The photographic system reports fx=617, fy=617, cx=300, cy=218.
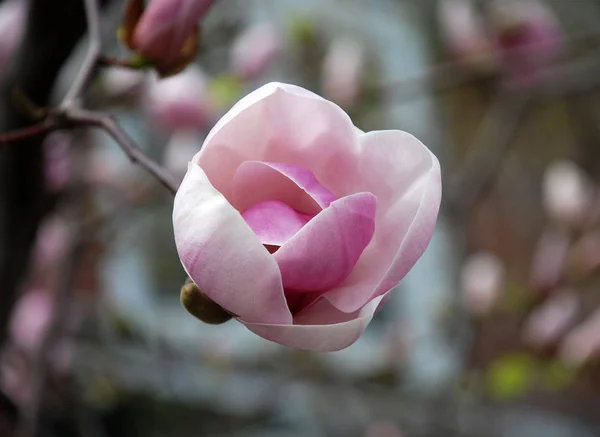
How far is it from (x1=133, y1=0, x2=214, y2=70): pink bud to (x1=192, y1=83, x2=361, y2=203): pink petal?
11 cm

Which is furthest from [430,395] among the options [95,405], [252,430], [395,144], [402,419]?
[395,144]

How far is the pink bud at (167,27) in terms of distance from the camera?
0.97 ft

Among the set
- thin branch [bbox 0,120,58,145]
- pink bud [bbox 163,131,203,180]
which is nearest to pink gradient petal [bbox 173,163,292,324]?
thin branch [bbox 0,120,58,145]

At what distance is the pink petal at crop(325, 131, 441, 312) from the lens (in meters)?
0.19

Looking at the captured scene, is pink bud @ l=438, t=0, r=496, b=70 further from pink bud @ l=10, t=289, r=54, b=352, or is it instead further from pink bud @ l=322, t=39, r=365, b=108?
pink bud @ l=10, t=289, r=54, b=352

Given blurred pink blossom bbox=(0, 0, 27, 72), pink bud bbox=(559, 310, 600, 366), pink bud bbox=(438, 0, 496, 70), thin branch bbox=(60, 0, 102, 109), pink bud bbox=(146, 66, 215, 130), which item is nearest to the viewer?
thin branch bbox=(60, 0, 102, 109)

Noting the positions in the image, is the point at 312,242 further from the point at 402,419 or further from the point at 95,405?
the point at 402,419

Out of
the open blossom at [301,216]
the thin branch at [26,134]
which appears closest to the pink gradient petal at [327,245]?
the open blossom at [301,216]

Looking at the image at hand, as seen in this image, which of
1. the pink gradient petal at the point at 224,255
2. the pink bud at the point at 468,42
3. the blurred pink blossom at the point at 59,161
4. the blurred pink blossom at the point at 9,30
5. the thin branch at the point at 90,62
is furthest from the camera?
the pink bud at the point at 468,42

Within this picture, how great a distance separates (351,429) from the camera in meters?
1.49

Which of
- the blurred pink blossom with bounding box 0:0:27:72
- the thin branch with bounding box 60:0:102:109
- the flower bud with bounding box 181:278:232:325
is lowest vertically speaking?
the blurred pink blossom with bounding box 0:0:27:72

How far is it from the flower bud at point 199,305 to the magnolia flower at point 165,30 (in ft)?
0.49

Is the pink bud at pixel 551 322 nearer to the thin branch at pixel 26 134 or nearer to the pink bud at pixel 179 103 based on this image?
the pink bud at pixel 179 103

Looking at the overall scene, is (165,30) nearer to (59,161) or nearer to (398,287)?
(59,161)
